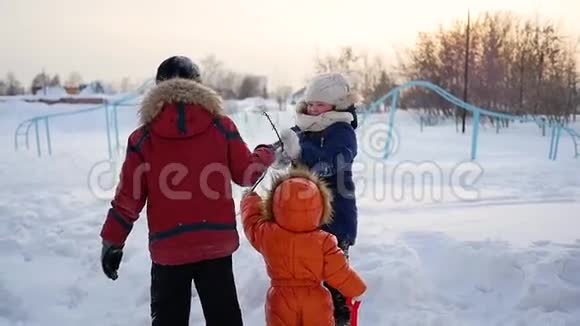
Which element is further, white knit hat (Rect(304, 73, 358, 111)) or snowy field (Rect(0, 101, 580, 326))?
snowy field (Rect(0, 101, 580, 326))

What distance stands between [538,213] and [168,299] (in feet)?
13.2

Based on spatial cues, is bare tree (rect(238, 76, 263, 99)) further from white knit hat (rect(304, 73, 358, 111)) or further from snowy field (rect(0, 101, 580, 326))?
white knit hat (rect(304, 73, 358, 111))

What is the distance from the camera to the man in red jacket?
232 cm

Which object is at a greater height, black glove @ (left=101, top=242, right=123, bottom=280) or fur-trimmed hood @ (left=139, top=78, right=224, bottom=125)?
fur-trimmed hood @ (left=139, top=78, right=224, bottom=125)

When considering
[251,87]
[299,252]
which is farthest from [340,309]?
[251,87]

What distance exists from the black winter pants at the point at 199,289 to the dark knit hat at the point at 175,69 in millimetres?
820

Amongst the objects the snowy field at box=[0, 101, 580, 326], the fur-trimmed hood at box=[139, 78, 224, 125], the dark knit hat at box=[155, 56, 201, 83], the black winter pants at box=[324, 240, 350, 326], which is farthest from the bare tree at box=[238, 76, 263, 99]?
the fur-trimmed hood at box=[139, 78, 224, 125]

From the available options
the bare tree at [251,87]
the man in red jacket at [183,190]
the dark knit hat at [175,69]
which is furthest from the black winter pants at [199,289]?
the bare tree at [251,87]

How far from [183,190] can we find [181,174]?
0.07 meters

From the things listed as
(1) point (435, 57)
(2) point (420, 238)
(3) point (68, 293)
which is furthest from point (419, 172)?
(1) point (435, 57)

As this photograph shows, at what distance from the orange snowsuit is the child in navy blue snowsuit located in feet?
1.24

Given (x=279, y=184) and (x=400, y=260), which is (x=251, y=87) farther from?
(x=279, y=184)

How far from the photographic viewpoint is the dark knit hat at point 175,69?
244 centimetres

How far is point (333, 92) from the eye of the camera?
2914 mm
